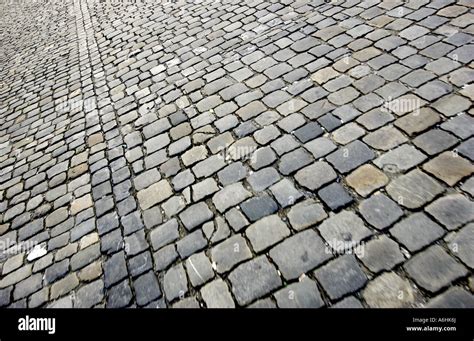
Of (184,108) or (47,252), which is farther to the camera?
(184,108)

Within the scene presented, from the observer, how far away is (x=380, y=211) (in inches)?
103

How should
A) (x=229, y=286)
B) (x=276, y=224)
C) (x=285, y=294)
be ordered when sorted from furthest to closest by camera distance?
(x=276, y=224)
(x=229, y=286)
(x=285, y=294)

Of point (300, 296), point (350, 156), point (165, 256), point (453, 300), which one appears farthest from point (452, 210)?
point (165, 256)

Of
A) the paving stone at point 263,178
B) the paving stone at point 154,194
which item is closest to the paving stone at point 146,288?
the paving stone at point 154,194

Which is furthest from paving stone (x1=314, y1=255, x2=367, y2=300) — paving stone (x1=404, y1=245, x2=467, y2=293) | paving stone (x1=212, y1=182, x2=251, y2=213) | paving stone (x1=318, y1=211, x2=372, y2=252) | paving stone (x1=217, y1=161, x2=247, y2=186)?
paving stone (x1=217, y1=161, x2=247, y2=186)

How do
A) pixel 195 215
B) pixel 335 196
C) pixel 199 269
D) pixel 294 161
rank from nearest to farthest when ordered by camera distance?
1. pixel 199 269
2. pixel 335 196
3. pixel 195 215
4. pixel 294 161

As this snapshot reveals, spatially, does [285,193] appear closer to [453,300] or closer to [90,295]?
[453,300]

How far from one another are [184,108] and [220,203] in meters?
1.80

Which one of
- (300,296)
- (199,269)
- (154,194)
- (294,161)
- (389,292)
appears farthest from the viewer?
(154,194)

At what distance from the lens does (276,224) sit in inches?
109

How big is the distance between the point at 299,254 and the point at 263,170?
991mm

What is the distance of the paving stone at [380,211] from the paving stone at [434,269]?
336 mm
